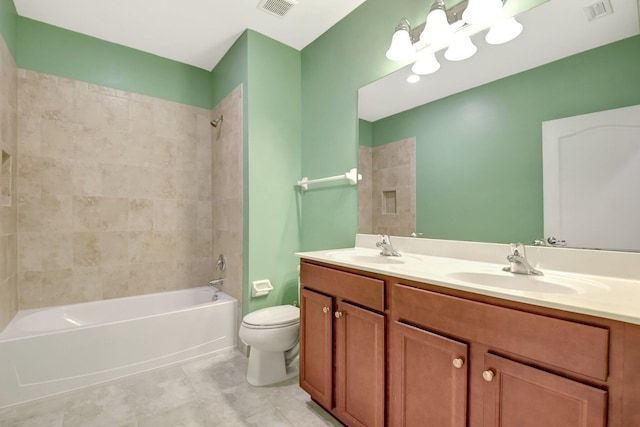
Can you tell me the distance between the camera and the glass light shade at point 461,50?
4.68 feet

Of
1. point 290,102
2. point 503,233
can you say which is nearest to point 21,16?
point 290,102

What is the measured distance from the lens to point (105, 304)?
238 centimetres

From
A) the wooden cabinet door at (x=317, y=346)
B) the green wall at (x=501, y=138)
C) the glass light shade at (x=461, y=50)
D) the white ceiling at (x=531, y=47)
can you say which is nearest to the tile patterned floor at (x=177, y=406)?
the wooden cabinet door at (x=317, y=346)

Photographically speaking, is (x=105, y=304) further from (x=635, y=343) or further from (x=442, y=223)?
(x=635, y=343)

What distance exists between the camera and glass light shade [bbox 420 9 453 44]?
4.67 feet

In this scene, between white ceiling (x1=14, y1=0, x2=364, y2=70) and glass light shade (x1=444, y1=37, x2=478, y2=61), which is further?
white ceiling (x1=14, y1=0, x2=364, y2=70)

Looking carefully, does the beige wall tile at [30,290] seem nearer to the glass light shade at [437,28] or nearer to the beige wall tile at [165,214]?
the beige wall tile at [165,214]

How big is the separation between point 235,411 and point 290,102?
2.24 meters

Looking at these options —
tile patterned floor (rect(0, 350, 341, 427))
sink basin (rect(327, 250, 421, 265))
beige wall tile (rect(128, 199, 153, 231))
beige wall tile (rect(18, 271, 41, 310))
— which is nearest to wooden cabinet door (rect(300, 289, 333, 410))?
tile patterned floor (rect(0, 350, 341, 427))

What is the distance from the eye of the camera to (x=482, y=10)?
4.24 ft

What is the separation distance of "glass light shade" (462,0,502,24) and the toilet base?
2.20 meters

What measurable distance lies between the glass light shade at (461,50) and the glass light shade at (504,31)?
0.24 feet

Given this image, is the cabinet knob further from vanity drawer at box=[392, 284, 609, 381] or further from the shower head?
the shower head

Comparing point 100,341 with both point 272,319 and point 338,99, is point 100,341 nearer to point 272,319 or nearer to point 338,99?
point 272,319
